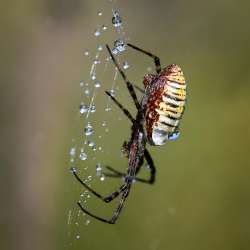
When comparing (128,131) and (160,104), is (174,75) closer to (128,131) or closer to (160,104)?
(160,104)

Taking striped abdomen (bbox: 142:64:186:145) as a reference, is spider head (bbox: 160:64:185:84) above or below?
above

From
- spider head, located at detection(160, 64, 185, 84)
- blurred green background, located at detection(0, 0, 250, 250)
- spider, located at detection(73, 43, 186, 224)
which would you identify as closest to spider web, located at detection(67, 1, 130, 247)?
blurred green background, located at detection(0, 0, 250, 250)

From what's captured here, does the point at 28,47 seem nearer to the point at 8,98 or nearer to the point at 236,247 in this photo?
the point at 8,98

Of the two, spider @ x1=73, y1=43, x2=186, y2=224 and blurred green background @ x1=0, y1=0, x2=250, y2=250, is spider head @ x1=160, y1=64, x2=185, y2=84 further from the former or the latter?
blurred green background @ x1=0, y1=0, x2=250, y2=250

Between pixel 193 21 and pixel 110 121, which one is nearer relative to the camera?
pixel 110 121

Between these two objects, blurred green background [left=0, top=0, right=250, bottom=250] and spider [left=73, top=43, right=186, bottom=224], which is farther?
blurred green background [left=0, top=0, right=250, bottom=250]

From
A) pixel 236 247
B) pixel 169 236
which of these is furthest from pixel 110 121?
pixel 236 247
